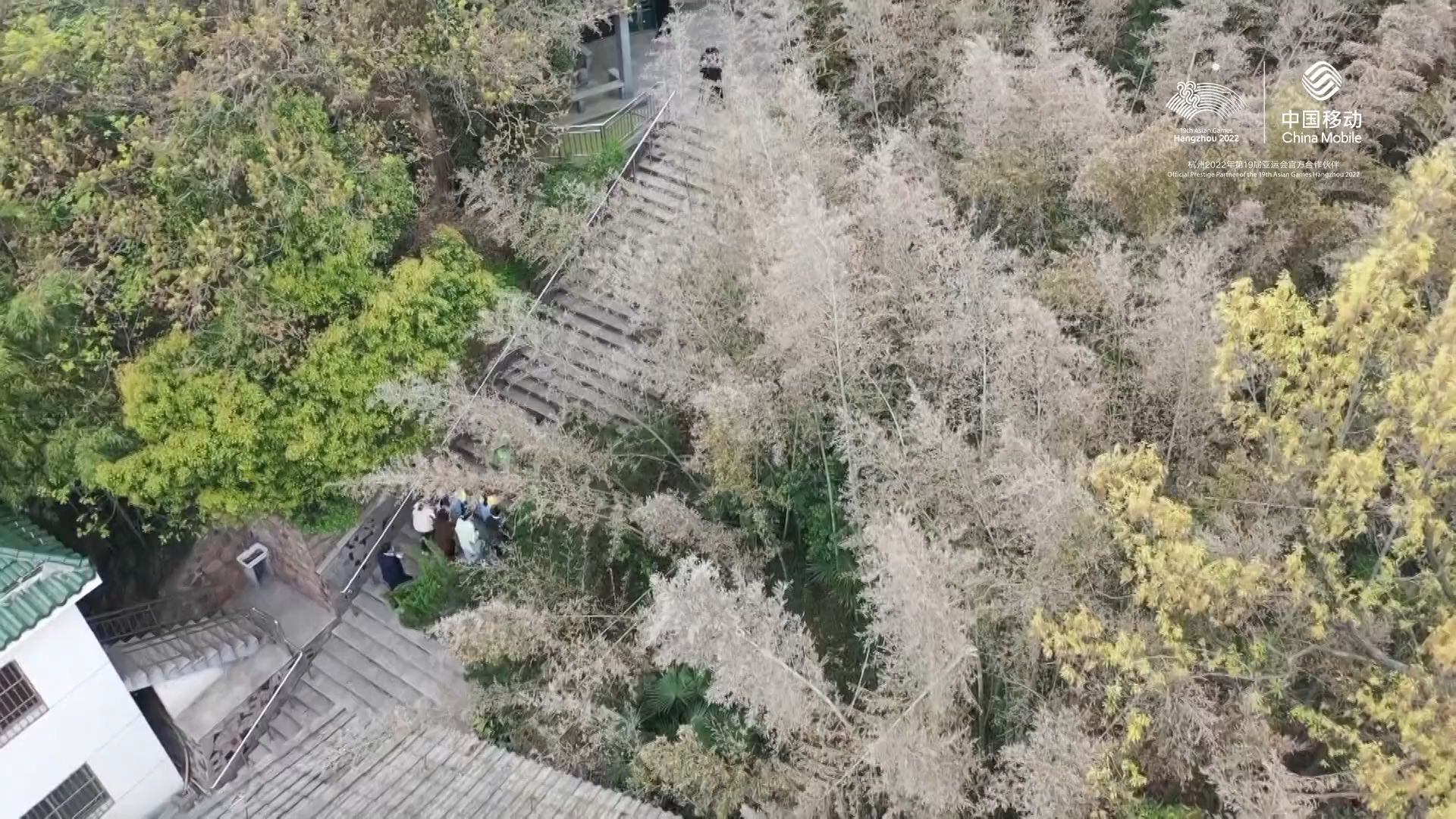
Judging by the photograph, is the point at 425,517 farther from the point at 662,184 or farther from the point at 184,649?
the point at 662,184

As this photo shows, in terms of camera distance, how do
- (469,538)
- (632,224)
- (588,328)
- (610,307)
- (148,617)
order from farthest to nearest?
1. (632,224)
2. (148,617)
3. (588,328)
4. (610,307)
5. (469,538)

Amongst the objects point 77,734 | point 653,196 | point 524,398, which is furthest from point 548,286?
point 77,734

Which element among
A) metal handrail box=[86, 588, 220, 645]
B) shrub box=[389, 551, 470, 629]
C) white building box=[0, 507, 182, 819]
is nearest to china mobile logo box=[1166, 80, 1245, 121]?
shrub box=[389, 551, 470, 629]

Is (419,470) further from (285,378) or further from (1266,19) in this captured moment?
(1266,19)

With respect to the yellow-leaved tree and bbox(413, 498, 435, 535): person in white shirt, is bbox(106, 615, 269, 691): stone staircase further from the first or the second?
the yellow-leaved tree

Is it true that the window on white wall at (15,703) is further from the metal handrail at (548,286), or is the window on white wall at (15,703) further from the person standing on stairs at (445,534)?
the person standing on stairs at (445,534)

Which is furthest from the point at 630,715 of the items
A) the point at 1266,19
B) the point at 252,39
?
the point at 1266,19
